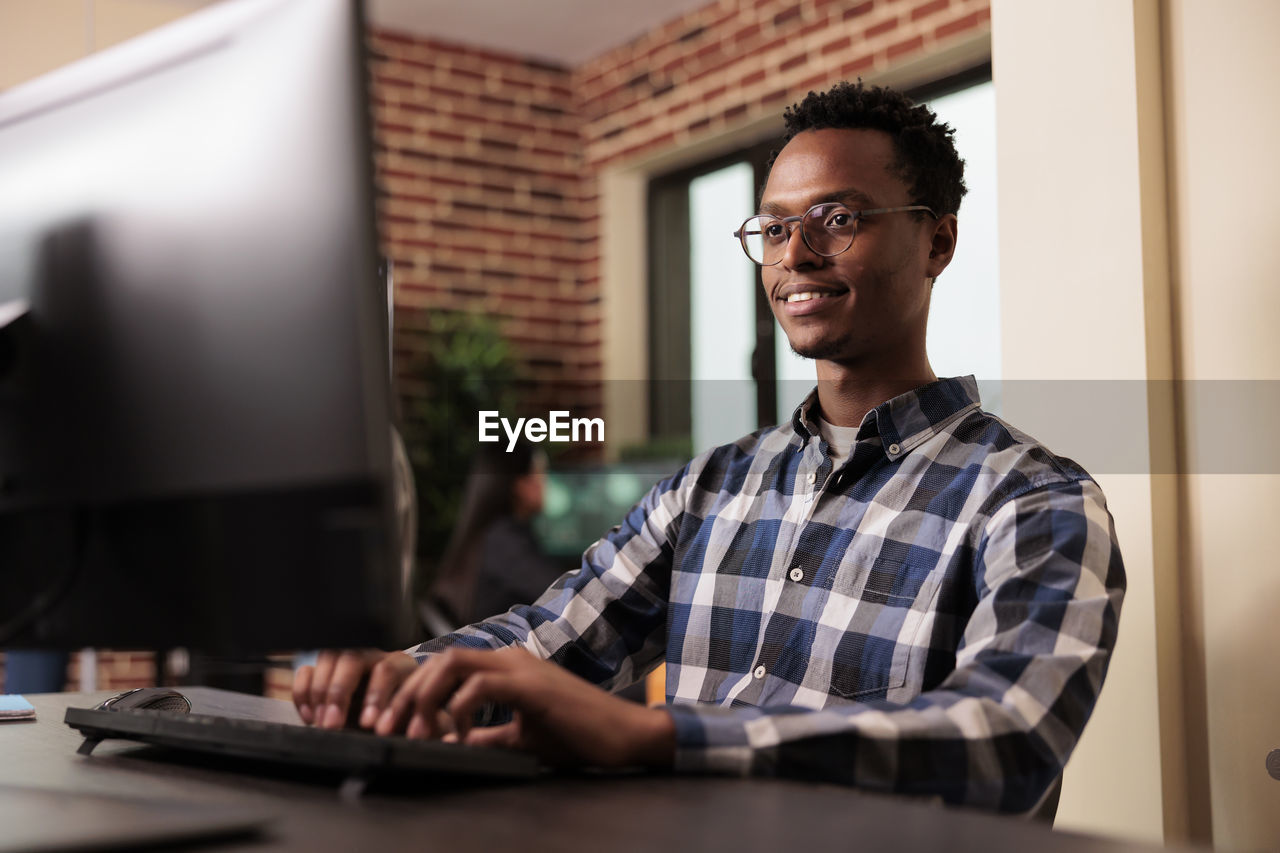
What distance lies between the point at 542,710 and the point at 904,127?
3.48 ft

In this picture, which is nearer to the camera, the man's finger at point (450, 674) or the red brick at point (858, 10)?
the man's finger at point (450, 674)

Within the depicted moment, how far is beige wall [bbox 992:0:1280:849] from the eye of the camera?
1.47 metres

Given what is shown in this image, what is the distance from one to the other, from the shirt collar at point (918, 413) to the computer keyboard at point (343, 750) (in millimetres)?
723

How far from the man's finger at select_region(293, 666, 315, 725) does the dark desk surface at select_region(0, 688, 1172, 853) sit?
0.38 feet

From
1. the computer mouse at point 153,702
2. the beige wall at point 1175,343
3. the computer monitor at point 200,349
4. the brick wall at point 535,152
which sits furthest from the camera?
the brick wall at point 535,152

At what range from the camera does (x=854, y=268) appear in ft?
4.91

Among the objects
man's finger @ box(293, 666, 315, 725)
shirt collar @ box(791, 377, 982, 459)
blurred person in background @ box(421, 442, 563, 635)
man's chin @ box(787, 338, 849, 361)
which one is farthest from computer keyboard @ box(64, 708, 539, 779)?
blurred person in background @ box(421, 442, 563, 635)

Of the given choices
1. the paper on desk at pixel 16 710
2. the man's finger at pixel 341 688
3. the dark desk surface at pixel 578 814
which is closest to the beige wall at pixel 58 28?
the paper on desk at pixel 16 710

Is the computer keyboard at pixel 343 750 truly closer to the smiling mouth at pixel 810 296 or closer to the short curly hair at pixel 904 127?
the smiling mouth at pixel 810 296

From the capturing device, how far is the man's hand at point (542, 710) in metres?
0.79

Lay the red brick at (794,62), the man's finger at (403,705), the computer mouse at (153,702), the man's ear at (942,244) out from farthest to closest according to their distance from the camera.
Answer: the red brick at (794,62) < the man's ear at (942,244) < the computer mouse at (153,702) < the man's finger at (403,705)

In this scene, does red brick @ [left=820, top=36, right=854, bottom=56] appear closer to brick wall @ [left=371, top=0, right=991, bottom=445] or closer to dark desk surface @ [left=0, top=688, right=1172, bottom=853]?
brick wall @ [left=371, top=0, right=991, bottom=445]

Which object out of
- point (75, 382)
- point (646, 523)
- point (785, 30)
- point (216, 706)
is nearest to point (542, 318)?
point (785, 30)

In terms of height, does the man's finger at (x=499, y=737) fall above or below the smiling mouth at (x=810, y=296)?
below
